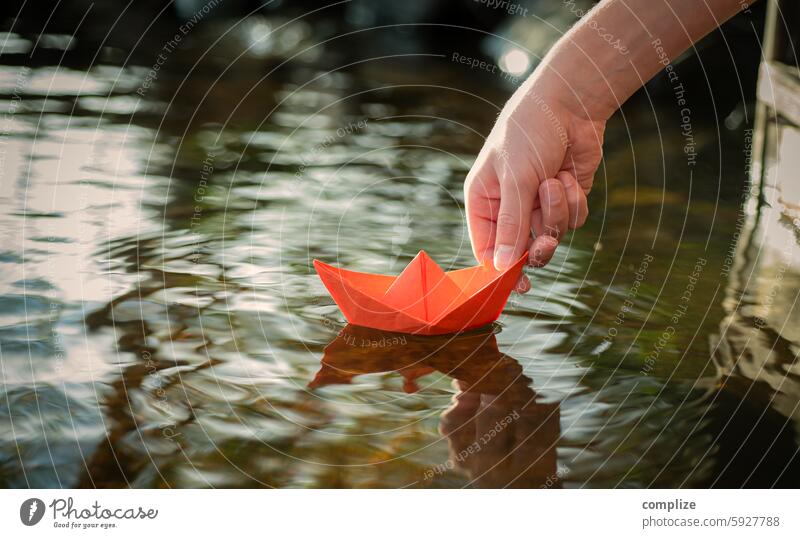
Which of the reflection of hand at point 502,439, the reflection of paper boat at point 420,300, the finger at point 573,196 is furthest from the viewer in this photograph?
the finger at point 573,196

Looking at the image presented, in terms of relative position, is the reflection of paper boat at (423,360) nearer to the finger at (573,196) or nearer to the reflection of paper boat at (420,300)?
the reflection of paper boat at (420,300)

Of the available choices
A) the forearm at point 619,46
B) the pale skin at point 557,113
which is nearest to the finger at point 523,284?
the pale skin at point 557,113

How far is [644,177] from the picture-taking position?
1.13 meters

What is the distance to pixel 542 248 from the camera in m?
0.72

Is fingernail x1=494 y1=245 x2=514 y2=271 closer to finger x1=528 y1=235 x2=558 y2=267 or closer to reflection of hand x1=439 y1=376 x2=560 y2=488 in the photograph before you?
finger x1=528 y1=235 x2=558 y2=267

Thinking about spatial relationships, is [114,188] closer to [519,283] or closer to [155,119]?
[155,119]

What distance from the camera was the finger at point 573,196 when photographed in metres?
0.76

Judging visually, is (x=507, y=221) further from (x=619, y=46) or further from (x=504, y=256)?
(x=619, y=46)

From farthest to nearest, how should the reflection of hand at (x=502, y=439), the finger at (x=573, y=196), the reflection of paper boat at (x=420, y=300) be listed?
1. the finger at (x=573, y=196)
2. the reflection of paper boat at (x=420, y=300)
3. the reflection of hand at (x=502, y=439)

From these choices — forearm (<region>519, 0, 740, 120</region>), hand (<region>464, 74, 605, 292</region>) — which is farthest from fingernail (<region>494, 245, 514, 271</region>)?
forearm (<region>519, 0, 740, 120</region>)

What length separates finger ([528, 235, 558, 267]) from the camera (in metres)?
0.72
